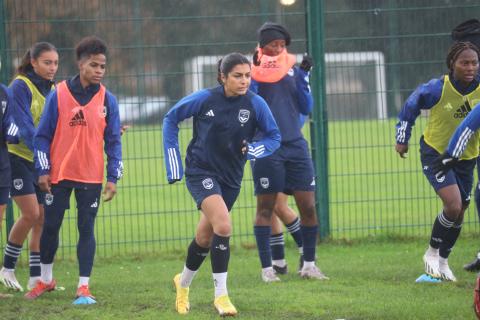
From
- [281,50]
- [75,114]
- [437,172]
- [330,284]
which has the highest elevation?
[281,50]

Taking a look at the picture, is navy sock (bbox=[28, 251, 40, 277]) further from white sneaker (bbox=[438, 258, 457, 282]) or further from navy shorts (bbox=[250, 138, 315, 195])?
white sneaker (bbox=[438, 258, 457, 282])

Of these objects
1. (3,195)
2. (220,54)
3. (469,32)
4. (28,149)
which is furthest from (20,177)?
(469,32)

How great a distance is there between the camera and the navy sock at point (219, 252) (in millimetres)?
7641

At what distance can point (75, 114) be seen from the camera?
26.7ft

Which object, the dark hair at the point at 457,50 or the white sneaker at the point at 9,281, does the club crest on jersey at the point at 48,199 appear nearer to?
the white sneaker at the point at 9,281

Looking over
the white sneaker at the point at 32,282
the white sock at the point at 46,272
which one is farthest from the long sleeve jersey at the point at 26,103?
the white sneaker at the point at 32,282

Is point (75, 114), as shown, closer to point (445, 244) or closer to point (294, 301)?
point (294, 301)

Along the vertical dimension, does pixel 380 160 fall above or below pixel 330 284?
above

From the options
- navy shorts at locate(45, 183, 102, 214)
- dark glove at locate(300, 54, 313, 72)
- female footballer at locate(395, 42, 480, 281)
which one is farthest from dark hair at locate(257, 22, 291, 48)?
navy shorts at locate(45, 183, 102, 214)

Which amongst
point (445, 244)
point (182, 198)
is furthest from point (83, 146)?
point (182, 198)

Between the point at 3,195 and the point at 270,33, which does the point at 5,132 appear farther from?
the point at 270,33

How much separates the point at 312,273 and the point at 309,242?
30cm

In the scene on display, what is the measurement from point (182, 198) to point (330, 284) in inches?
178

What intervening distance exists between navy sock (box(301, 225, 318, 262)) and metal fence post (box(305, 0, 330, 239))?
216 cm
